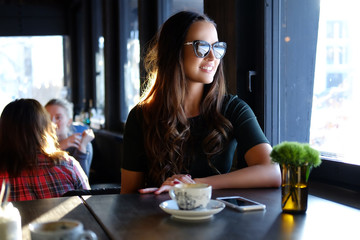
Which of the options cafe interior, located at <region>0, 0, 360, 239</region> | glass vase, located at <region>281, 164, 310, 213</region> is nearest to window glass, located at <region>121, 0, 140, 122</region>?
cafe interior, located at <region>0, 0, 360, 239</region>

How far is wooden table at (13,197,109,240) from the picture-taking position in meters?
1.36

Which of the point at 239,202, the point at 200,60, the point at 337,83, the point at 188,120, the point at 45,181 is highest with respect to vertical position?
the point at 200,60

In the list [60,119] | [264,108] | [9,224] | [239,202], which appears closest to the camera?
[9,224]

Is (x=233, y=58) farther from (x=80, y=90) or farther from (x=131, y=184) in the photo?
(x=80, y=90)

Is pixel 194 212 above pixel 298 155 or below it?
below

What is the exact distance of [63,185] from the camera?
98.1 inches

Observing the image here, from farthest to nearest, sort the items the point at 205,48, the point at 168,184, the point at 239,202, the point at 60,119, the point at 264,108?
1. the point at 60,119
2. the point at 264,108
3. the point at 205,48
4. the point at 168,184
5. the point at 239,202

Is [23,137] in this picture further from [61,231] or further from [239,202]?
[61,231]

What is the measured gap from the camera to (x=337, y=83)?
2311mm

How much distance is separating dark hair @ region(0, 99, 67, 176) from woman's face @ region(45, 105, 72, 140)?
1.62 m

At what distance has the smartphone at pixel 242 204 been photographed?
1.49 m

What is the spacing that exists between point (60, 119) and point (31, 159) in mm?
1846

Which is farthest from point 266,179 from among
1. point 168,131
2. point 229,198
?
point 168,131

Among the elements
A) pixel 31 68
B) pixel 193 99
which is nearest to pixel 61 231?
pixel 193 99
